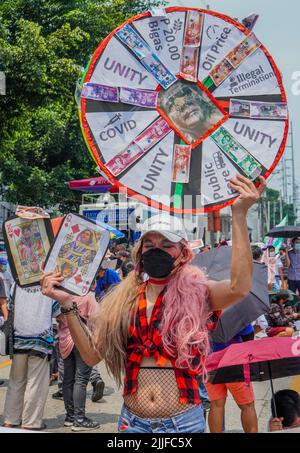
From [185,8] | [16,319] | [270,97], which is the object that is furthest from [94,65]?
[16,319]

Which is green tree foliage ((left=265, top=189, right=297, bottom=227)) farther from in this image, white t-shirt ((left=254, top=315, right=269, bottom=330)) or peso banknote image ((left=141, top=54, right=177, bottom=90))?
peso banknote image ((left=141, top=54, right=177, bottom=90))

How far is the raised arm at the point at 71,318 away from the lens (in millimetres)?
3004

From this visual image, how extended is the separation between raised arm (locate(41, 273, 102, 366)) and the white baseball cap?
18.2 inches

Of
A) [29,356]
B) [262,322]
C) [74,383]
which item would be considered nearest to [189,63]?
[29,356]

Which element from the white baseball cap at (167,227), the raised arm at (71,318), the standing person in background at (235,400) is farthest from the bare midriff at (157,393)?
the standing person in background at (235,400)

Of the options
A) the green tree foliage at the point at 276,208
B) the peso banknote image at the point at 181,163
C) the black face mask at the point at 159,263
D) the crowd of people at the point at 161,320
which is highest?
the peso banknote image at the point at 181,163

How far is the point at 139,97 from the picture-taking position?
3125mm

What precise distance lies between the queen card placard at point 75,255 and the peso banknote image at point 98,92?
535 mm

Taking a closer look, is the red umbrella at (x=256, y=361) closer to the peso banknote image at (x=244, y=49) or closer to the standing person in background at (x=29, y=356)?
the standing person in background at (x=29, y=356)

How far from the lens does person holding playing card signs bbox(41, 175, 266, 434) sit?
2.87m

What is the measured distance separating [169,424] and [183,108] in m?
1.43

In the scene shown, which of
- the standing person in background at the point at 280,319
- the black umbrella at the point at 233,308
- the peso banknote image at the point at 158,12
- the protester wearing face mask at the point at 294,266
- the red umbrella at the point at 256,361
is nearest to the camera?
the peso banknote image at the point at 158,12

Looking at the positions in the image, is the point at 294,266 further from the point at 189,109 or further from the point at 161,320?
the point at 161,320

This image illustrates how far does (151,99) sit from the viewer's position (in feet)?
10.3
